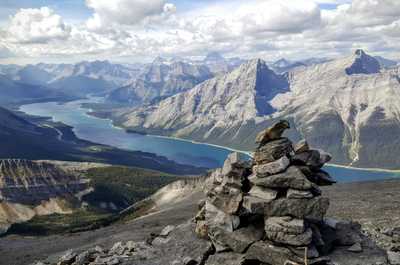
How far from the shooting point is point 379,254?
3969 centimetres

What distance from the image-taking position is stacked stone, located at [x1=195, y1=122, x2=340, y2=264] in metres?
37.9

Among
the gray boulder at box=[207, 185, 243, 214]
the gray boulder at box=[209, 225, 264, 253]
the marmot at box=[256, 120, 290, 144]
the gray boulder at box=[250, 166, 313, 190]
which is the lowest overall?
the gray boulder at box=[209, 225, 264, 253]

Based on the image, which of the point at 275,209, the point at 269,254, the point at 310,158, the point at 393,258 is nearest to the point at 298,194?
the point at 275,209

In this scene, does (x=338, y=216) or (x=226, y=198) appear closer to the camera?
(x=226, y=198)

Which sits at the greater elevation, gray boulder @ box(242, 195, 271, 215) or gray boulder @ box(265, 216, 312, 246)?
gray boulder @ box(242, 195, 271, 215)

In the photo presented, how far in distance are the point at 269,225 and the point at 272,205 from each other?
1.81 metres

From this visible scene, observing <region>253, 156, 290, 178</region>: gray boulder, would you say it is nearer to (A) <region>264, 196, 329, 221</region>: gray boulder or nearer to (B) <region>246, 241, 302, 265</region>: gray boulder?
(A) <region>264, 196, 329, 221</region>: gray boulder

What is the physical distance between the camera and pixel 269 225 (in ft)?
126

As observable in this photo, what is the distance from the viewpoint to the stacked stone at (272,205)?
124ft

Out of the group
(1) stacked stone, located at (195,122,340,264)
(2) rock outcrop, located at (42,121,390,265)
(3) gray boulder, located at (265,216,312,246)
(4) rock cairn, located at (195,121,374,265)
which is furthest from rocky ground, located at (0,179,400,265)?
(3) gray boulder, located at (265,216,312,246)

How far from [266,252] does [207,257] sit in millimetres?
6344

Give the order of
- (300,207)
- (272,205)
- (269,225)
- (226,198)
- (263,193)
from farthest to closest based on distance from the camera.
A: 1. (226,198)
2. (263,193)
3. (272,205)
4. (300,207)
5. (269,225)

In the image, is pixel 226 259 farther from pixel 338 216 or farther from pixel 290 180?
pixel 338 216

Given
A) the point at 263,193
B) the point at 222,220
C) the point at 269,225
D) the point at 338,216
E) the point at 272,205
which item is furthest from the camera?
the point at 338,216
